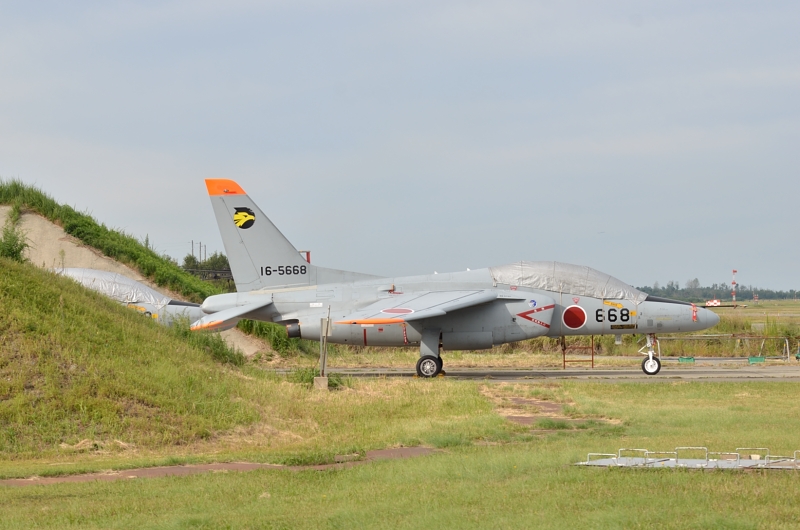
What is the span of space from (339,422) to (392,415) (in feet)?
4.31

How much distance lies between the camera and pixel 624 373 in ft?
88.4

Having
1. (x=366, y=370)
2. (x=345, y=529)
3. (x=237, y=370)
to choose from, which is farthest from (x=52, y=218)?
(x=345, y=529)

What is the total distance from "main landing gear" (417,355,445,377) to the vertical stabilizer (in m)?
4.36

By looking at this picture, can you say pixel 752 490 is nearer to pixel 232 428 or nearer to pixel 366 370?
pixel 232 428

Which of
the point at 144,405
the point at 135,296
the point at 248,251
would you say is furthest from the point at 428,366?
the point at 135,296

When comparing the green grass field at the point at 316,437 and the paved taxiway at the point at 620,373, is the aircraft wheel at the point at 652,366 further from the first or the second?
the green grass field at the point at 316,437

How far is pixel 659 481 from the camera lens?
8898mm

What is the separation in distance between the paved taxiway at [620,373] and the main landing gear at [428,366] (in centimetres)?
97

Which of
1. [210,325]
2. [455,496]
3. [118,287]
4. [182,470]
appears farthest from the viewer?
[118,287]

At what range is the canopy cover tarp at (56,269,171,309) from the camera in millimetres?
32000

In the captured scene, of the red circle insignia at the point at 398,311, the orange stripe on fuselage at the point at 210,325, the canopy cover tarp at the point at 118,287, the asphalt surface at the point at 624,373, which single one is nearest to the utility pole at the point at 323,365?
the red circle insignia at the point at 398,311

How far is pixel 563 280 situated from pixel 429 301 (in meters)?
4.26

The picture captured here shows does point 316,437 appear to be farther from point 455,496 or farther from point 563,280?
point 563,280

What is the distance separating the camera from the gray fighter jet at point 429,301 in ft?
83.4
